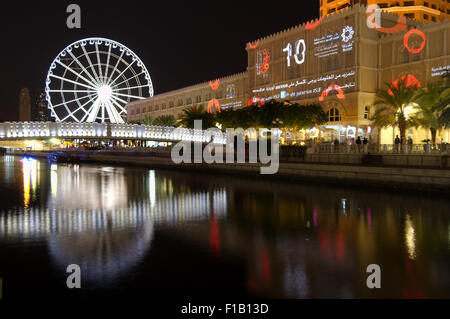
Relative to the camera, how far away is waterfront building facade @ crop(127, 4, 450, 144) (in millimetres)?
44219

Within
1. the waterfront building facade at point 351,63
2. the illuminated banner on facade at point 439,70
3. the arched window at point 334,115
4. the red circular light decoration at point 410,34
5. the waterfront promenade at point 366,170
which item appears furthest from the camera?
the arched window at point 334,115

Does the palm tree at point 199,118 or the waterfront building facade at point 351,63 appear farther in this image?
the palm tree at point 199,118

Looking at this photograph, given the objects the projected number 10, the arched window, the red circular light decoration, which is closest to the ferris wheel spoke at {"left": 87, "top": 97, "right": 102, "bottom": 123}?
the projected number 10

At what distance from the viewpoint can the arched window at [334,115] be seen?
4976 centimetres

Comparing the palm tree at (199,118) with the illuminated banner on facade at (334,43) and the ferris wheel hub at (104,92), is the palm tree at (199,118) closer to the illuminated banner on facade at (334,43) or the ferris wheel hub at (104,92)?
the ferris wheel hub at (104,92)

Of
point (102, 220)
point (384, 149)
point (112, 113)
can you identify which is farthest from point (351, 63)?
point (102, 220)

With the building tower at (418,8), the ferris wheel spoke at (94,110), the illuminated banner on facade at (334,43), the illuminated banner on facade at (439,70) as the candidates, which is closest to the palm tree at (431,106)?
the illuminated banner on facade at (439,70)

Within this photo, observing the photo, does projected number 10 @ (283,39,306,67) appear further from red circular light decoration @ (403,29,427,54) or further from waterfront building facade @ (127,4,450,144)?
red circular light decoration @ (403,29,427,54)

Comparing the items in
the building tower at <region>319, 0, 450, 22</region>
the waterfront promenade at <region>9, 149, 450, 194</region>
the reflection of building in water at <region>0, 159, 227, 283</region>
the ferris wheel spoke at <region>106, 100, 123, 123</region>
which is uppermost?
the building tower at <region>319, 0, 450, 22</region>

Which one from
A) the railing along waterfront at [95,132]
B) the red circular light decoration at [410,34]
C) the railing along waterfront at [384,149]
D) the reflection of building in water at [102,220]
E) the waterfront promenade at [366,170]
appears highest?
the red circular light decoration at [410,34]

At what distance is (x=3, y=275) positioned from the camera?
29.8 feet
